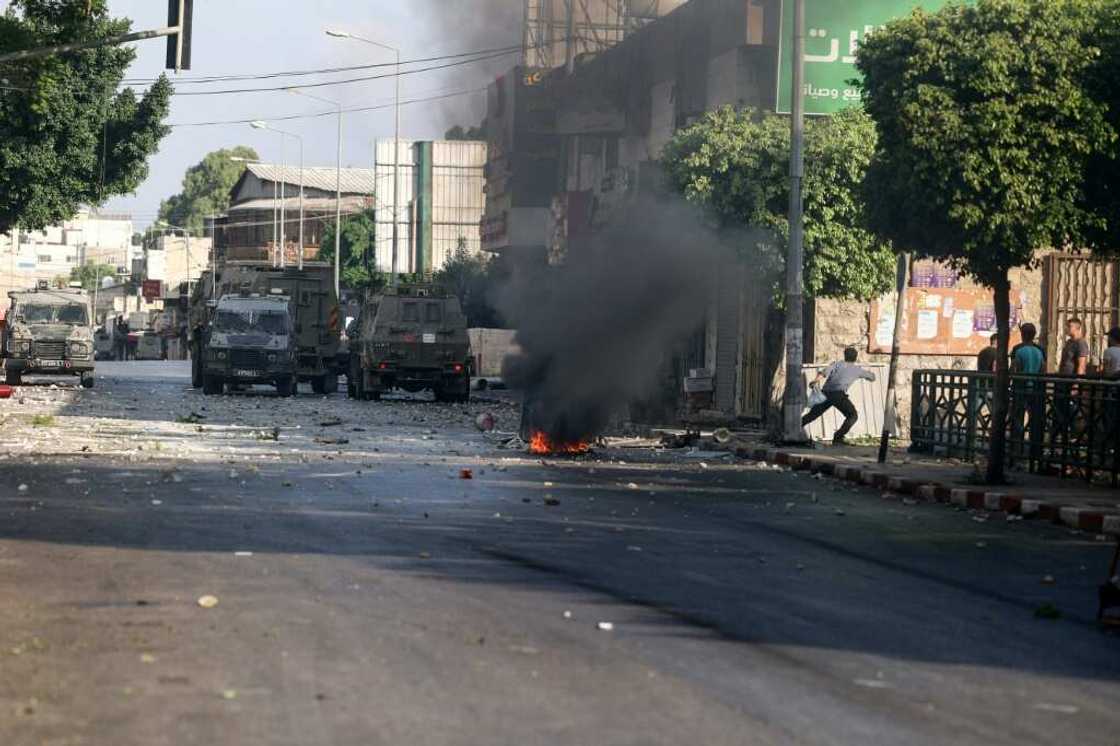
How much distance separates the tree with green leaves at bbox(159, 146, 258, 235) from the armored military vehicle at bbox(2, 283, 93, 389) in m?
94.9

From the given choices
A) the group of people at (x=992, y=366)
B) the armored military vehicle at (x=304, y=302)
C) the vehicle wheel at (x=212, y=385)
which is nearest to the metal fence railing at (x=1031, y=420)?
the group of people at (x=992, y=366)

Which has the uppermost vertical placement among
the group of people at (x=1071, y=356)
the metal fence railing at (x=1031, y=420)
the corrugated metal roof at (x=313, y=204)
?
the corrugated metal roof at (x=313, y=204)

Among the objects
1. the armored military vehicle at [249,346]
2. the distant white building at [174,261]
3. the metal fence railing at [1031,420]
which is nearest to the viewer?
the metal fence railing at [1031,420]

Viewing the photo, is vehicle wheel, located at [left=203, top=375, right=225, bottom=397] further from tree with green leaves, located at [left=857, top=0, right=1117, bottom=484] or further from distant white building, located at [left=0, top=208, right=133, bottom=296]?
distant white building, located at [left=0, top=208, right=133, bottom=296]

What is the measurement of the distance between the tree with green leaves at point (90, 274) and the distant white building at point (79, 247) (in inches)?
41.4

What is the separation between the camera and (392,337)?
3947 centimetres

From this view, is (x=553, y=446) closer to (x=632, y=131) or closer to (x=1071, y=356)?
(x=1071, y=356)

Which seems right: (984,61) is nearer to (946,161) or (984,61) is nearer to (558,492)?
(946,161)

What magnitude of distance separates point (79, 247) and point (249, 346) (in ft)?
403

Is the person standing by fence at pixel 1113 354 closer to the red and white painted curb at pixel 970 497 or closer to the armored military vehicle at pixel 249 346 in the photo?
the red and white painted curb at pixel 970 497

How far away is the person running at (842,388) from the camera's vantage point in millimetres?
25281

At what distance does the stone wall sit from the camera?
29922 millimetres

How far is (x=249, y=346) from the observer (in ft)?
132

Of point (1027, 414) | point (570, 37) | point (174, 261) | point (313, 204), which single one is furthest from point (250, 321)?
point (174, 261)
